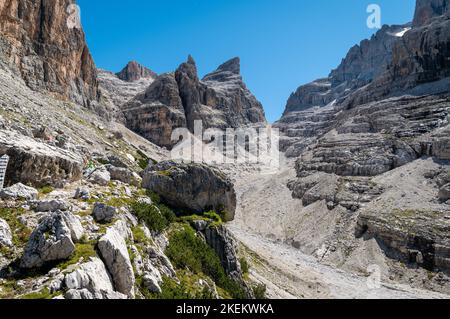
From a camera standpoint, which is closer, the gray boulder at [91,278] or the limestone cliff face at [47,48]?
the gray boulder at [91,278]

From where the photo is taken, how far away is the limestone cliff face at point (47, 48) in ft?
241

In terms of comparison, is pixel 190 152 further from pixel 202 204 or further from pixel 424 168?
pixel 202 204

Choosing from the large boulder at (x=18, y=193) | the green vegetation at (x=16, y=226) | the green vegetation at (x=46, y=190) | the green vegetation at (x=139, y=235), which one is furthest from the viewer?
the green vegetation at (x=46, y=190)

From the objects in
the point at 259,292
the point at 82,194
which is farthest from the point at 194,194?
the point at 82,194

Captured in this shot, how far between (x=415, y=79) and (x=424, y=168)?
59617 mm

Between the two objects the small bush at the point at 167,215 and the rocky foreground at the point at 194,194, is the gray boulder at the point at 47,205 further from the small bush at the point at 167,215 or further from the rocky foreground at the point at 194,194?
the small bush at the point at 167,215

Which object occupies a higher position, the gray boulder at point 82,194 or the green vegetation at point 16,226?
the gray boulder at point 82,194

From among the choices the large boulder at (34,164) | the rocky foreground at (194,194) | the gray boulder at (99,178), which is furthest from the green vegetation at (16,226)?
the gray boulder at (99,178)

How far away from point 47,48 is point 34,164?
3132 inches

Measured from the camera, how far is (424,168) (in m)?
80.7

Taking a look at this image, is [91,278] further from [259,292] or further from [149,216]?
[259,292]

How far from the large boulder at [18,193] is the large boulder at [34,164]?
82.2 inches

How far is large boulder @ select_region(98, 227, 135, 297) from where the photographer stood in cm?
1372

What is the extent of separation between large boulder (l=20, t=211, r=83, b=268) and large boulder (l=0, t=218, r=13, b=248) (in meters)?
1.12
